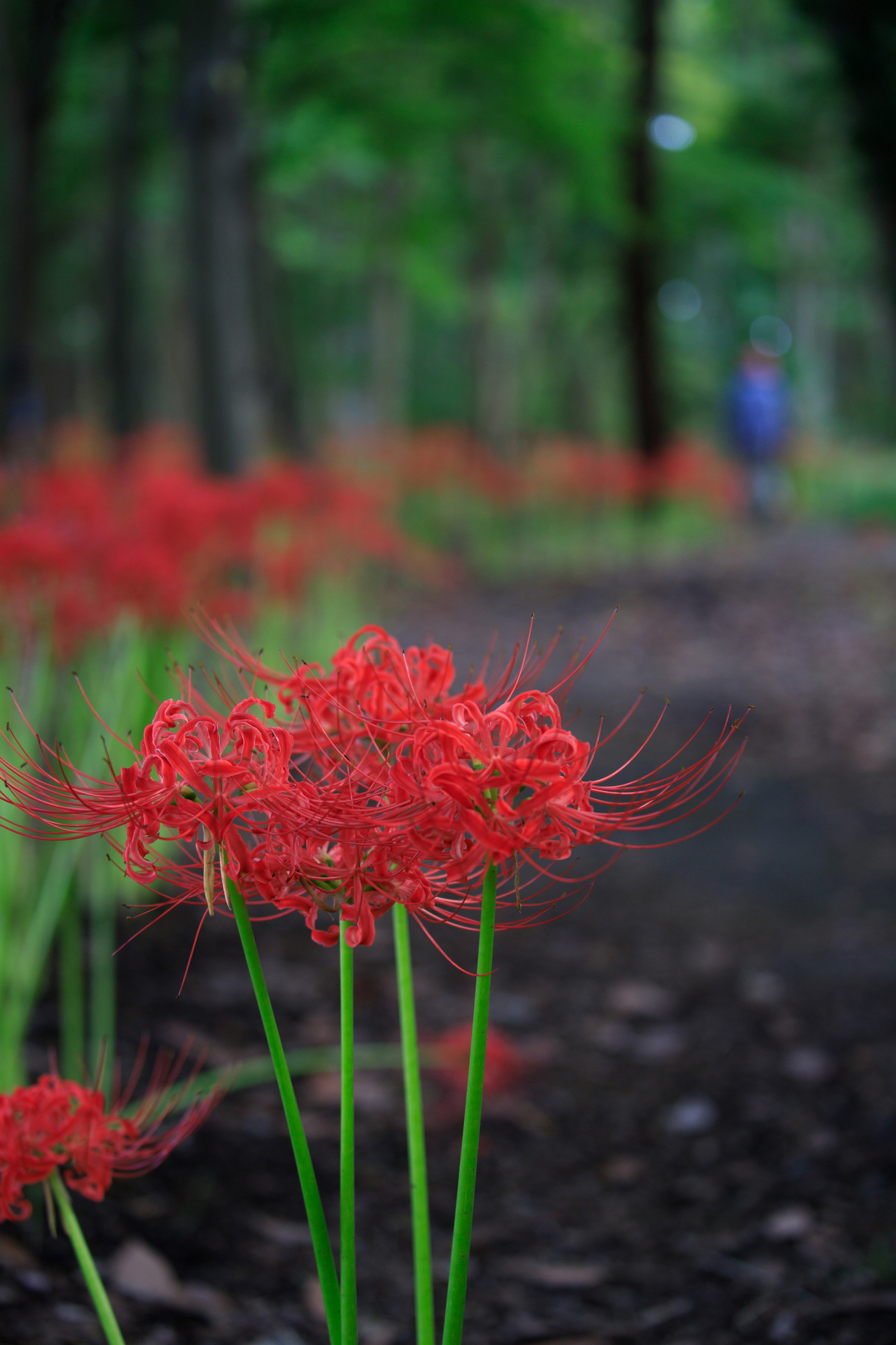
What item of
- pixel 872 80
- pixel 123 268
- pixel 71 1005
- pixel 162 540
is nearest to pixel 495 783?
pixel 71 1005

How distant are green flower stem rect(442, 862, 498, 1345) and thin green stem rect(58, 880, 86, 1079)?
1480 mm

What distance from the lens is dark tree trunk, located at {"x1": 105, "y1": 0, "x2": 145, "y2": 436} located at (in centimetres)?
1144

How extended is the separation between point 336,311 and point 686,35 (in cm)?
1016

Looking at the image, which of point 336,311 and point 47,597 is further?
point 336,311

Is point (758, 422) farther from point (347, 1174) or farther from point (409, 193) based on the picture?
point (347, 1174)

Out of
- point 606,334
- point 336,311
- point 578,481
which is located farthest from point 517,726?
point 336,311

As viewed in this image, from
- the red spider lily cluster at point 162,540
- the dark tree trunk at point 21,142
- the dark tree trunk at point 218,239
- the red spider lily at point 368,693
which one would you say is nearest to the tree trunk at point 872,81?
the dark tree trunk at point 218,239

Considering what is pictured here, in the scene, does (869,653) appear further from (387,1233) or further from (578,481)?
(387,1233)

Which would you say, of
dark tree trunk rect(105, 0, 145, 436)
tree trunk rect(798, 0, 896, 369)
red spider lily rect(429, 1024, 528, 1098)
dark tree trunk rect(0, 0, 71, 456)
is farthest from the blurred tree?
red spider lily rect(429, 1024, 528, 1098)

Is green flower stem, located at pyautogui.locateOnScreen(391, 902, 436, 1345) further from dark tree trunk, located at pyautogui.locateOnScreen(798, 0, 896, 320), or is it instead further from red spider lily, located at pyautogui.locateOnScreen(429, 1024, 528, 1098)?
dark tree trunk, located at pyautogui.locateOnScreen(798, 0, 896, 320)

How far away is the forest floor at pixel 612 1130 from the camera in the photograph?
2059mm

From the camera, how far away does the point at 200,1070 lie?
9.53 ft

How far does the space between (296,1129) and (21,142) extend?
507 centimetres

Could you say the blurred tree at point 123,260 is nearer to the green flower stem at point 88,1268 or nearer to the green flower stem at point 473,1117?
the green flower stem at point 88,1268
